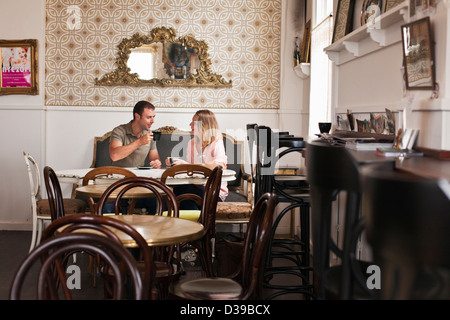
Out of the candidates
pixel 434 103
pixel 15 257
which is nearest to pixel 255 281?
pixel 434 103

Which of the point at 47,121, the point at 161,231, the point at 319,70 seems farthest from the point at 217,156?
the point at 161,231

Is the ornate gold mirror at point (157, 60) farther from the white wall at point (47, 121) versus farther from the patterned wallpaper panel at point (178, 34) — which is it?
the white wall at point (47, 121)

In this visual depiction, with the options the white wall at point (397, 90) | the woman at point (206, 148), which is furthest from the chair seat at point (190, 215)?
the white wall at point (397, 90)

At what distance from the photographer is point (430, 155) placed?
96.6 inches

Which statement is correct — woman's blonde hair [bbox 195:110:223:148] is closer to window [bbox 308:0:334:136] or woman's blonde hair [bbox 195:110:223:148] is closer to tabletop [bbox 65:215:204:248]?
window [bbox 308:0:334:136]

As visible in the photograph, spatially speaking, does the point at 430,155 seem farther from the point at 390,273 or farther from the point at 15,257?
the point at 15,257

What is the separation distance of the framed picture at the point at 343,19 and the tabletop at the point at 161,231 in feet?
6.87

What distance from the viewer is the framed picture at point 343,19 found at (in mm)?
4434

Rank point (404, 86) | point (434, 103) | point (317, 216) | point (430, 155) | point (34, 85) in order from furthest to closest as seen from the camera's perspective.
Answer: point (34, 85) → point (404, 86) → point (434, 103) → point (430, 155) → point (317, 216)

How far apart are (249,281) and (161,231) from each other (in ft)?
1.62

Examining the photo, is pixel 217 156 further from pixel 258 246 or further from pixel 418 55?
pixel 258 246

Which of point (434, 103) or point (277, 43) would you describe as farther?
point (277, 43)

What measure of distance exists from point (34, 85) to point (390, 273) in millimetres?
6258

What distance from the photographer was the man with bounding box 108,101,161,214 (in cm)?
594
